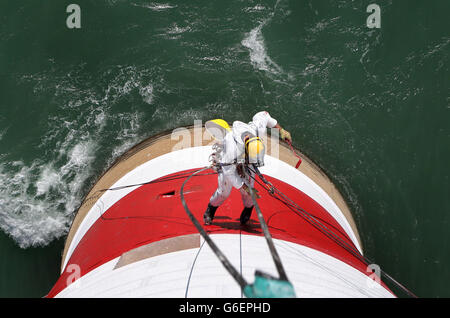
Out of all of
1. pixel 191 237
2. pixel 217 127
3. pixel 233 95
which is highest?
pixel 233 95

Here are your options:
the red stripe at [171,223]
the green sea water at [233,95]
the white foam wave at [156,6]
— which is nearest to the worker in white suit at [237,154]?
the red stripe at [171,223]

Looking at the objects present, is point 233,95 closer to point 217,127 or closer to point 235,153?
point 217,127

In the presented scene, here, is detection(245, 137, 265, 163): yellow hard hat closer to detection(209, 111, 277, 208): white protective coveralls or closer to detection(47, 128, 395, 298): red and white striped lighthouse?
detection(209, 111, 277, 208): white protective coveralls

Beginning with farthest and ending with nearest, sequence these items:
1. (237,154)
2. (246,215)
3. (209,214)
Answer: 1. (209,214)
2. (246,215)
3. (237,154)

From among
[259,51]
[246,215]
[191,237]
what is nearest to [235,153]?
[246,215]

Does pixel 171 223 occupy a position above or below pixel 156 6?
below

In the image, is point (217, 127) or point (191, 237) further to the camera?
point (217, 127)

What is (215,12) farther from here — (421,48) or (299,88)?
(421,48)
